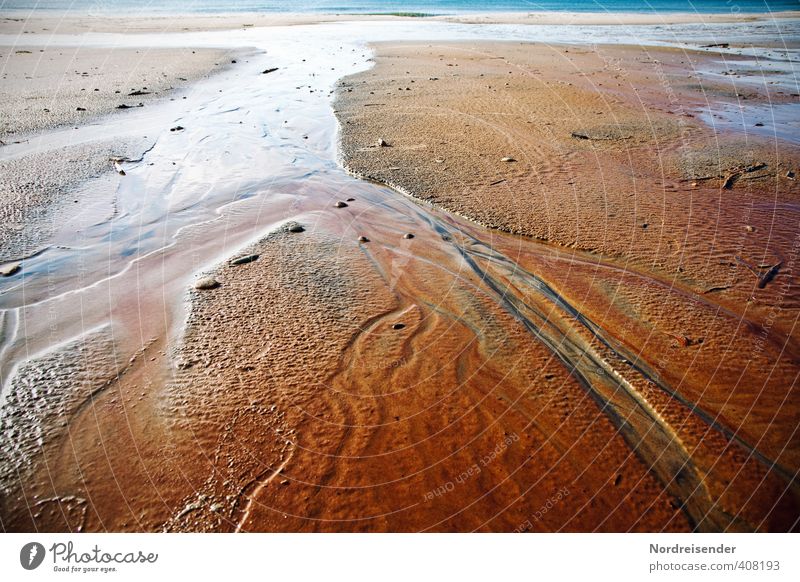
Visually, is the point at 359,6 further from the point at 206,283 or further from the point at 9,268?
the point at 206,283

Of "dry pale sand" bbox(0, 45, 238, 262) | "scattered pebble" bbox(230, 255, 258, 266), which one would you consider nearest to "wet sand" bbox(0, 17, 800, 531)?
"scattered pebble" bbox(230, 255, 258, 266)

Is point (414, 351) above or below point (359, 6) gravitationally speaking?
below

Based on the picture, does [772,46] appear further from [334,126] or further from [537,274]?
[537,274]

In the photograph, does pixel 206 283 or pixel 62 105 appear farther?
pixel 62 105
